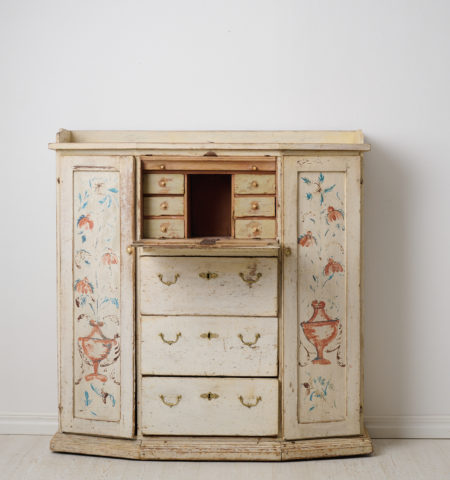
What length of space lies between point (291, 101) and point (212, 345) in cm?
139

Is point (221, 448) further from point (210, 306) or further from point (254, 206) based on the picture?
point (254, 206)

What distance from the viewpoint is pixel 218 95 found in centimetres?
300

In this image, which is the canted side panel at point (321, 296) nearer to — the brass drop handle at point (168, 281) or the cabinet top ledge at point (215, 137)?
the cabinet top ledge at point (215, 137)

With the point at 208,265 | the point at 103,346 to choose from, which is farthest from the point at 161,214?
the point at 103,346

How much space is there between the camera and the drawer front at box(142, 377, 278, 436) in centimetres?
268

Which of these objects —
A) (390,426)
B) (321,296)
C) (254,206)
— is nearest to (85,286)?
(254,206)

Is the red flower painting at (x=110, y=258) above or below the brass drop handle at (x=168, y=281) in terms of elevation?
above

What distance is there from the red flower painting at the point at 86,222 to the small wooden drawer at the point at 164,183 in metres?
0.30

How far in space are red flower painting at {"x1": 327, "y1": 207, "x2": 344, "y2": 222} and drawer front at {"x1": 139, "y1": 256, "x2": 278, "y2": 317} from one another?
1.11 ft

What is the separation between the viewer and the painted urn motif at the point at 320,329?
2672 mm

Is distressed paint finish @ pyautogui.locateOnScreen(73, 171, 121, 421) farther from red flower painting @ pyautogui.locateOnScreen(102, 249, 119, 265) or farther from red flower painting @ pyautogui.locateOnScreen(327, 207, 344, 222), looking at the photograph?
red flower painting @ pyautogui.locateOnScreen(327, 207, 344, 222)

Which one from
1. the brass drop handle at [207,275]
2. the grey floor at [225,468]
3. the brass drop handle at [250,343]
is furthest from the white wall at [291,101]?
the brass drop handle at [207,275]

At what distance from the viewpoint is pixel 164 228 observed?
2652 millimetres

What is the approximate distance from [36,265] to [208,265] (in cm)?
107
